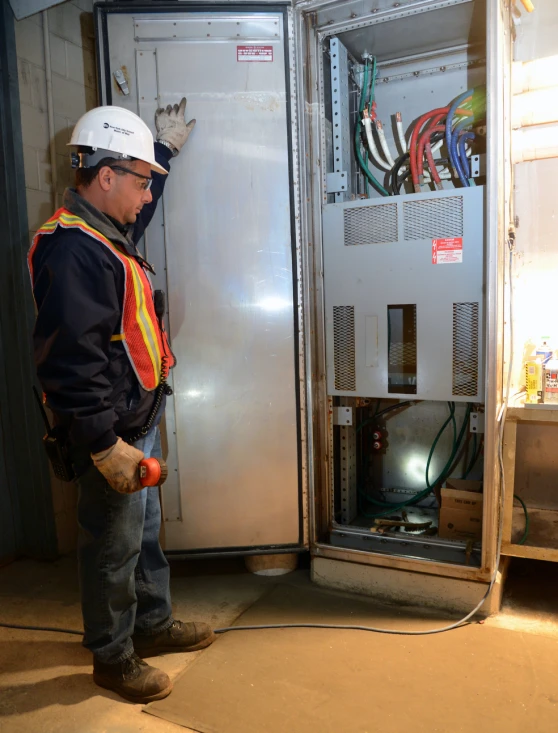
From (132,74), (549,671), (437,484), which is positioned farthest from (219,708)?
(132,74)

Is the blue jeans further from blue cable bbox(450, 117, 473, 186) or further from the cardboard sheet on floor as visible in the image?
blue cable bbox(450, 117, 473, 186)

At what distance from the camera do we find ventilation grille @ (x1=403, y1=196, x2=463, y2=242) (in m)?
1.92

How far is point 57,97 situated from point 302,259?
4.50 feet

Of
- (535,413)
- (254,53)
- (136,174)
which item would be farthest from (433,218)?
(136,174)

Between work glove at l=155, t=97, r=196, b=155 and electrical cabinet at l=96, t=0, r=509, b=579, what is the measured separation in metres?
0.06

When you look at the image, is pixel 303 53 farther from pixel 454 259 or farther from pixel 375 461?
pixel 375 461

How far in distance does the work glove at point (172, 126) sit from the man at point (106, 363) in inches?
12.5

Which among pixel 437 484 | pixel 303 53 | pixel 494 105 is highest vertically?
pixel 303 53

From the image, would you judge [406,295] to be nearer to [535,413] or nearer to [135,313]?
[535,413]

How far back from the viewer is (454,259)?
1936mm

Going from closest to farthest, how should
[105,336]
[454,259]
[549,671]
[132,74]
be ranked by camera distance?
[105,336] → [549,671] → [454,259] → [132,74]

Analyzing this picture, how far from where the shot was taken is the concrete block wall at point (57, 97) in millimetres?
2307

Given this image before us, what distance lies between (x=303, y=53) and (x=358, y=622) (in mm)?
2160

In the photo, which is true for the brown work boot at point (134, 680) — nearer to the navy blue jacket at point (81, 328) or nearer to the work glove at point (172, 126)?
the navy blue jacket at point (81, 328)
